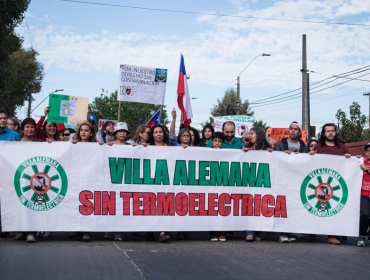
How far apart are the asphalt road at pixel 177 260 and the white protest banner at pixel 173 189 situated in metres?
0.33

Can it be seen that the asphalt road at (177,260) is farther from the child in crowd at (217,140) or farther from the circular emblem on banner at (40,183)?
the child in crowd at (217,140)

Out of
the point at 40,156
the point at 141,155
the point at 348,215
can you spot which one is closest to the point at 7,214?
the point at 40,156

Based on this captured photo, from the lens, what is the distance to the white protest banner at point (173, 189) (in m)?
7.53

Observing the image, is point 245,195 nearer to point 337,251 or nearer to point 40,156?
point 337,251

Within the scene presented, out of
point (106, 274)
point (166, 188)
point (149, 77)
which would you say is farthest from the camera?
point (149, 77)

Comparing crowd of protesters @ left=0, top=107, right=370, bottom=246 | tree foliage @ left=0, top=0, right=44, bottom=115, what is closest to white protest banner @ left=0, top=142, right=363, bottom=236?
crowd of protesters @ left=0, top=107, right=370, bottom=246

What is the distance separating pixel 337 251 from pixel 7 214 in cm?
477

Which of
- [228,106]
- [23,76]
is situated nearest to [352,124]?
[228,106]

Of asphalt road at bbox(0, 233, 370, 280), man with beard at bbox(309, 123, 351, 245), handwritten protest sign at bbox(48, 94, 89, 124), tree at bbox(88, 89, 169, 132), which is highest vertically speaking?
tree at bbox(88, 89, 169, 132)

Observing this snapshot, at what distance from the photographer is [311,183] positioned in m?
8.42

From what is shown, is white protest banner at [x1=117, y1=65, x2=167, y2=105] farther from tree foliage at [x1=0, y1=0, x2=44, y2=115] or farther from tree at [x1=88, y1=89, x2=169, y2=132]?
tree at [x1=88, y1=89, x2=169, y2=132]

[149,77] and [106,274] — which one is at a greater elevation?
[149,77]

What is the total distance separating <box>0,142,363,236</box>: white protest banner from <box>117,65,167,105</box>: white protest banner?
15.6 feet

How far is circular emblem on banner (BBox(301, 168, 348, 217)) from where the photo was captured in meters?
8.37
